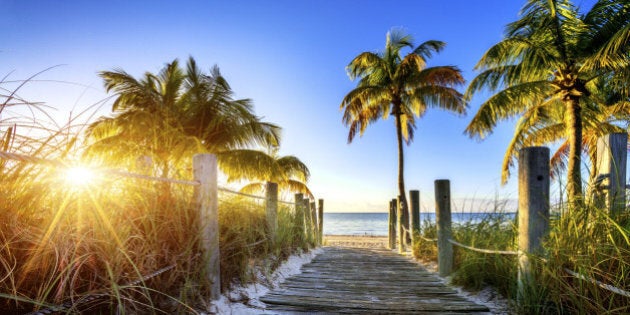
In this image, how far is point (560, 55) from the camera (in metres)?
8.27

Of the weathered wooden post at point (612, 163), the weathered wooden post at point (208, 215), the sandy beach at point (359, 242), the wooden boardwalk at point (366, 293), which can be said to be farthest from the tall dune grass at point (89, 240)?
the sandy beach at point (359, 242)

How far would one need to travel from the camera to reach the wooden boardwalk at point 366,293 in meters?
2.90

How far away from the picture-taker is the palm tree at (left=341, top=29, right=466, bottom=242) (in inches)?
444

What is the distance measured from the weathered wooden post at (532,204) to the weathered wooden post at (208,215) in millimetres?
2474

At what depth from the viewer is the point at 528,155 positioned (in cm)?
276

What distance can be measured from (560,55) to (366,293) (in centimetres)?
842

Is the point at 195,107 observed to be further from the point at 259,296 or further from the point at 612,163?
the point at 612,163

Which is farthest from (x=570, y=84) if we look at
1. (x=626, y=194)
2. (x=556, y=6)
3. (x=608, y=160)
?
(x=626, y=194)

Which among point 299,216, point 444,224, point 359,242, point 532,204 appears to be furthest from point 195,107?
point 359,242

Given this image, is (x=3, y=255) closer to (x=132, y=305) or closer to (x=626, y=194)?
(x=132, y=305)

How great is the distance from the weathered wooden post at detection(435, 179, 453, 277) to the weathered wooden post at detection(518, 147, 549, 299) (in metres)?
1.81

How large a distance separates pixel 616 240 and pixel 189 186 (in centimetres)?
318

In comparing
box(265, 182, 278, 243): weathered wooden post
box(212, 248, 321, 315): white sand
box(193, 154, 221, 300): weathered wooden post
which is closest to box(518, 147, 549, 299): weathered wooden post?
box(212, 248, 321, 315): white sand

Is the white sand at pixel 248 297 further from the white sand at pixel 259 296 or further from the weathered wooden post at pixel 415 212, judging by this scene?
the weathered wooden post at pixel 415 212
